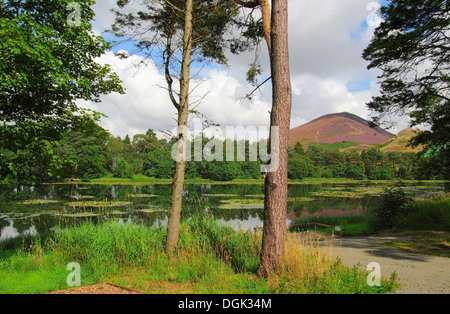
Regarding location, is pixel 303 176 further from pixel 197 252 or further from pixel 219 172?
pixel 197 252

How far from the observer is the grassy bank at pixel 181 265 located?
442 cm

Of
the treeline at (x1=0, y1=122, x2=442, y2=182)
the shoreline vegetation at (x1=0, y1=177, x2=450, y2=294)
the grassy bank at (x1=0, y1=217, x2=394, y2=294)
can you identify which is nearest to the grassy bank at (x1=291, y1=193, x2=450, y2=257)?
the shoreline vegetation at (x1=0, y1=177, x2=450, y2=294)

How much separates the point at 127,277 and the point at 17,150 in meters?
4.56

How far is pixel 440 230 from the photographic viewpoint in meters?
10.2

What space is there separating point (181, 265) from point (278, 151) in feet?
8.91

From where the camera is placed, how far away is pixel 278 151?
5078 millimetres

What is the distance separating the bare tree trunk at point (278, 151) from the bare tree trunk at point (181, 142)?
205 cm

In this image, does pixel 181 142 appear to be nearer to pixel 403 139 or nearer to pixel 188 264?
pixel 188 264

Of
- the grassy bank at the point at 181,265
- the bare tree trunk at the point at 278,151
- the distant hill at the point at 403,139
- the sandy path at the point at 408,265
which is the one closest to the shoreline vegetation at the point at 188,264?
the grassy bank at the point at 181,265

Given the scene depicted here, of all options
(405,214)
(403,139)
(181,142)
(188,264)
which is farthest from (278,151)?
(403,139)

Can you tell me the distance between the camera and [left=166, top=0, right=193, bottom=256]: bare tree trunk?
627cm

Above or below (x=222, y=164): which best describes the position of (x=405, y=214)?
below

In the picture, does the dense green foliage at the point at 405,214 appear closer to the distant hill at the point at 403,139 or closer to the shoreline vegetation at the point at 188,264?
the distant hill at the point at 403,139

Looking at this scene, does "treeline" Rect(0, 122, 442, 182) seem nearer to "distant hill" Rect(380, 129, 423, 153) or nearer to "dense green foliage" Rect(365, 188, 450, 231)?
"distant hill" Rect(380, 129, 423, 153)
